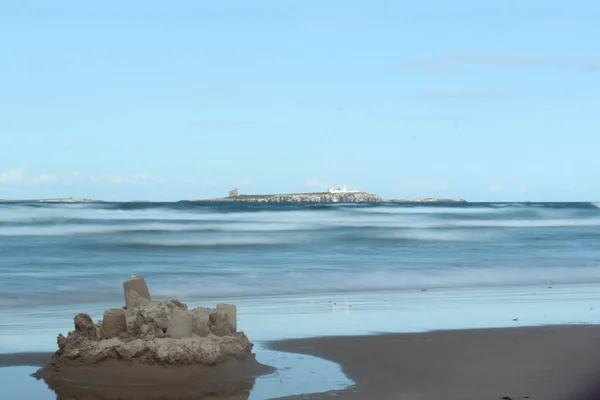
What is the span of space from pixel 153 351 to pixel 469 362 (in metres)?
2.93

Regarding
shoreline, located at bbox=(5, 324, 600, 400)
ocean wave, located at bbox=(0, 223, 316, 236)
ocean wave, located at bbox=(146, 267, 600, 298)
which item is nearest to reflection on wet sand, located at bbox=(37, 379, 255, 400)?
shoreline, located at bbox=(5, 324, 600, 400)

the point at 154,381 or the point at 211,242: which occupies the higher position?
the point at 211,242

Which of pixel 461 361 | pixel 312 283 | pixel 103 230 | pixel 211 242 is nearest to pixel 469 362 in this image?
pixel 461 361

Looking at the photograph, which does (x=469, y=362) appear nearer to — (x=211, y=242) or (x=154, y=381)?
(x=154, y=381)

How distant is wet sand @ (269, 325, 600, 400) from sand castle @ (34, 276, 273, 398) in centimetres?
104

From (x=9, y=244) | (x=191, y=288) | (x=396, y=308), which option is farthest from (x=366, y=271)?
(x=9, y=244)

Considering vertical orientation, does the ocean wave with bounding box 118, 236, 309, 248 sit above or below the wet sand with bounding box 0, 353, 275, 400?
above

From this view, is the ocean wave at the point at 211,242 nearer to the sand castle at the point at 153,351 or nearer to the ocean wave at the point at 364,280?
the ocean wave at the point at 364,280

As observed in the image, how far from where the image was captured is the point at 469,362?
880cm

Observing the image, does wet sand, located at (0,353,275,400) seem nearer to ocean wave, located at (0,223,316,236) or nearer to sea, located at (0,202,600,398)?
sea, located at (0,202,600,398)

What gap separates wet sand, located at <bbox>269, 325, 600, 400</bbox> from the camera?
740 centimetres

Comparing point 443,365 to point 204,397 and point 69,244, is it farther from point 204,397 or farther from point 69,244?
point 69,244

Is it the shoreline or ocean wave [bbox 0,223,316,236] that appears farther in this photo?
ocean wave [bbox 0,223,316,236]

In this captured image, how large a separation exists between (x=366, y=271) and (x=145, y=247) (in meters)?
12.0
